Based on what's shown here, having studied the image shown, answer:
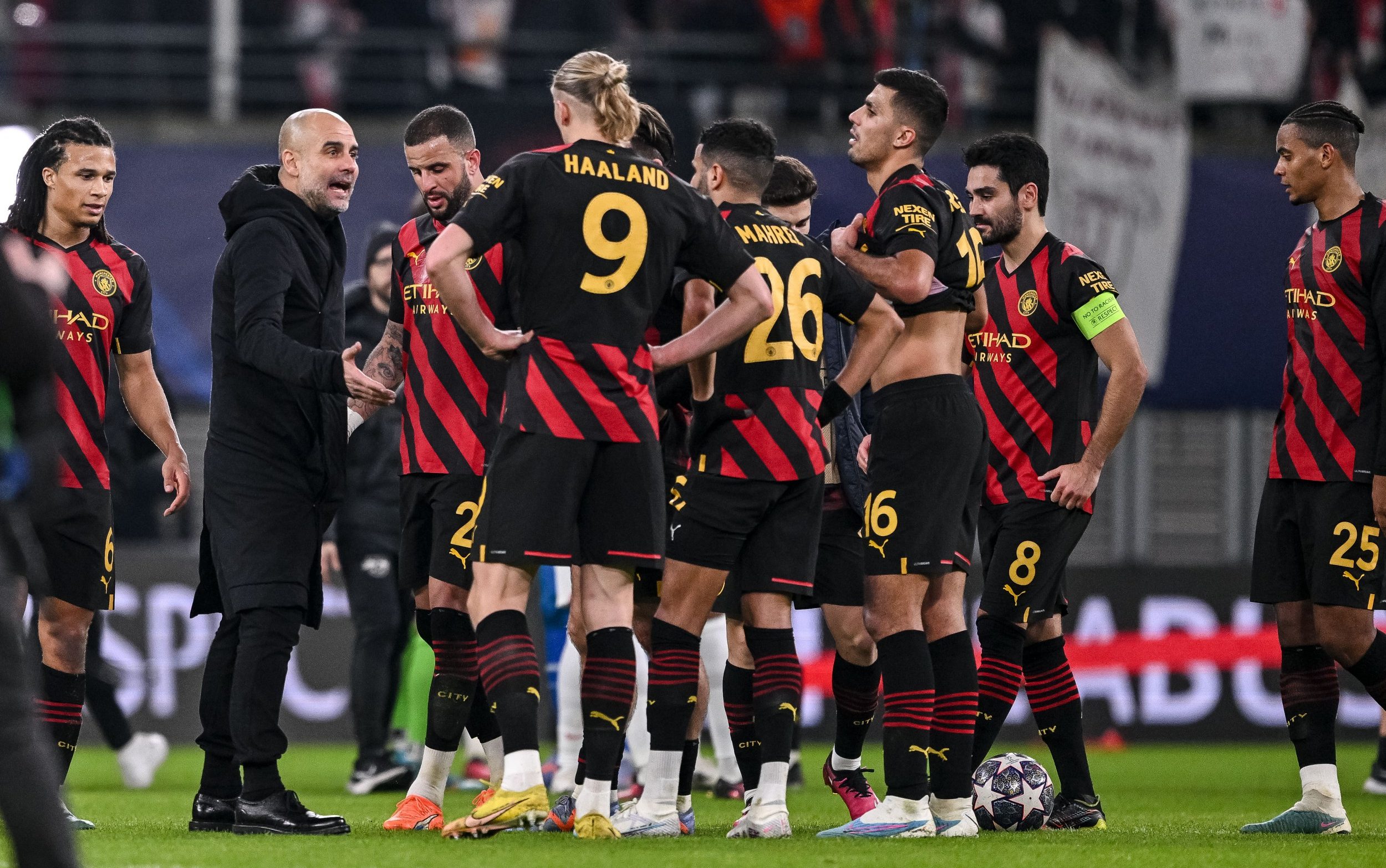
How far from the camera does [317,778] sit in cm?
938

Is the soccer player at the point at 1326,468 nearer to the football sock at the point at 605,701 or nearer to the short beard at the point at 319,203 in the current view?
the football sock at the point at 605,701

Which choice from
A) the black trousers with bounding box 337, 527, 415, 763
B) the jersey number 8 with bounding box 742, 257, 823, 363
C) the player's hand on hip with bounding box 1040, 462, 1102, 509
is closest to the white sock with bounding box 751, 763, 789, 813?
the jersey number 8 with bounding box 742, 257, 823, 363

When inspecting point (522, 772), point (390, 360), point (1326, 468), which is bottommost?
point (522, 772)

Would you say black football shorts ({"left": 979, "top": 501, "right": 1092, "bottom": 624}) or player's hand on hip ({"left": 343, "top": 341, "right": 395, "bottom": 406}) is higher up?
player's hand on hip ({"left": 343, "top": 341, "right": 395, "bottom": 406})

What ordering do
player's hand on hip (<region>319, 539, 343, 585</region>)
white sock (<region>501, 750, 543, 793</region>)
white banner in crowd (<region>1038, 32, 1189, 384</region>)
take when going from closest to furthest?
white sock (<region>501, 750, 543, 793</region>) < player's hand on hip (<region>319, 539, 343, 585</region>) < white banner in crowd (<region>1038, 32, 1189, 384</region>)

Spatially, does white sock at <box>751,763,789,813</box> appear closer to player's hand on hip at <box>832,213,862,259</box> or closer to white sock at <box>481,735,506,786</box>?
white sock at <box>481,735,506,786</box>

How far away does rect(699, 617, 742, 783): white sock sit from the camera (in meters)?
8.13

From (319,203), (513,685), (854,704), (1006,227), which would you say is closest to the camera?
(513,685)

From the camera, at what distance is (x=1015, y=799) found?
643 cm

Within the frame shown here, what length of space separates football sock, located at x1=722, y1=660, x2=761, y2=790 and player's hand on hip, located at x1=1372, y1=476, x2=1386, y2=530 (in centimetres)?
229

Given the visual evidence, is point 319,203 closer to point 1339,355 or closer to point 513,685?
point 513,685

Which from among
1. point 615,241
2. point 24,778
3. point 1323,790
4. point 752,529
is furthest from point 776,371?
point 24,778

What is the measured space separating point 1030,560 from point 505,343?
2.28m

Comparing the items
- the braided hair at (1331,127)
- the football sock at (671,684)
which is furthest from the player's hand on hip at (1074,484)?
the football sock at (671,684)
